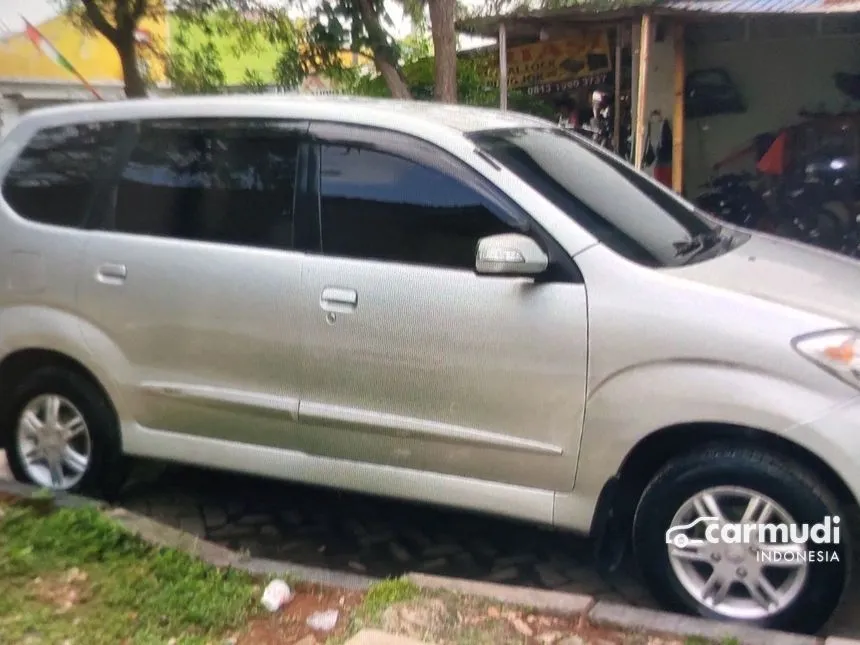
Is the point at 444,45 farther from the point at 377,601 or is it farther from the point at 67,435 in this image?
the point at 377,601

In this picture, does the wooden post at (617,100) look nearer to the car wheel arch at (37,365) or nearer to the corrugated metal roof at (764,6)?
the corrugated metal roof at (764,6)

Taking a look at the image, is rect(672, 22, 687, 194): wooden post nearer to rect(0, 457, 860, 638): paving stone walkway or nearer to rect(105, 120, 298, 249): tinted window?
rect(0, 457, 860, 638): paving stone walkway

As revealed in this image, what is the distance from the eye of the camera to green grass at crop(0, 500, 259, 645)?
3531 mm

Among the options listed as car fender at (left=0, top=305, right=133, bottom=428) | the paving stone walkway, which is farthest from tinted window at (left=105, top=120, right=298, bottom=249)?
the paving stone walkway

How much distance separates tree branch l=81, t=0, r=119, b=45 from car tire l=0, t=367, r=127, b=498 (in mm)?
7863

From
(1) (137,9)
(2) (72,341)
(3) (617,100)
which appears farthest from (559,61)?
(2) (72,341)

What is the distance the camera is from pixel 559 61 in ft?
38.7

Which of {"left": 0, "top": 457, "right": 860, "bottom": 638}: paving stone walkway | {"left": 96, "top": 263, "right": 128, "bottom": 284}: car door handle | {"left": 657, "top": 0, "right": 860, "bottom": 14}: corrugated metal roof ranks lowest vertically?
{"left": 0, "top": 457, "right": 860, "bottom": 638}: paving stone walkway

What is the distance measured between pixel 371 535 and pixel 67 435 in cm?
156

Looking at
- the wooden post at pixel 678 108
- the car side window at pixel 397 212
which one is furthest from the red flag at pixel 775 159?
the car side window at pixel 397 212

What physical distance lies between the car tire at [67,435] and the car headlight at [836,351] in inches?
122

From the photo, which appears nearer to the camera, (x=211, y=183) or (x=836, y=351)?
(x=836, y=351)

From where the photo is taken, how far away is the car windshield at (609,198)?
387cm

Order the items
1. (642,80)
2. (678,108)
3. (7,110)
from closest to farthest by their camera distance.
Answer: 1. (642,80)
2. (678,108)
3. (7,110)
